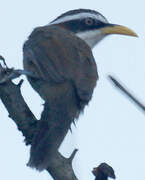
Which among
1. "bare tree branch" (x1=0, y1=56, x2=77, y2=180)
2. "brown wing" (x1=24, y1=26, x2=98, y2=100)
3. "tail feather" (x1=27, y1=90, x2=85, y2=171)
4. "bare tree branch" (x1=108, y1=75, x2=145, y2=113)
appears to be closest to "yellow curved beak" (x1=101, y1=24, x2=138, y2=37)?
"brown wing" (x1=24, y1=26, x2=98, y2=100)

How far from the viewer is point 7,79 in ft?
14.0

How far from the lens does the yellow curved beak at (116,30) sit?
7.01m

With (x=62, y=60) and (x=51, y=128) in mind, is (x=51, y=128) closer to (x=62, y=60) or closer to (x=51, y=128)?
(x=51, y=128)

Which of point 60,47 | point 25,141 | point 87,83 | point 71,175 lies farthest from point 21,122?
point 60,47

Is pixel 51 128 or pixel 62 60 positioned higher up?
pixel 62 60

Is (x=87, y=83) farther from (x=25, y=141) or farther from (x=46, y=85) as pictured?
(x=25, y=141)

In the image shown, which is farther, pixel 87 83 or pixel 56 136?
pixel 87 83

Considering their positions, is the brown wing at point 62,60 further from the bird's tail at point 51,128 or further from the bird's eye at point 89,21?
the bird's eye at point 89,21

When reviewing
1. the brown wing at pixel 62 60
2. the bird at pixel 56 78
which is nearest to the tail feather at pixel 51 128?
the bird at pixel 56 78

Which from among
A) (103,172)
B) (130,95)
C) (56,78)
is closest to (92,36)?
(56,78)

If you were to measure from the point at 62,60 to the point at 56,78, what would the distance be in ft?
1.08

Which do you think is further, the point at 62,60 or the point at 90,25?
the point at 90,25

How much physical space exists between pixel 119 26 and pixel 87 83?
89.3 inches

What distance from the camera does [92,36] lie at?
715cm
